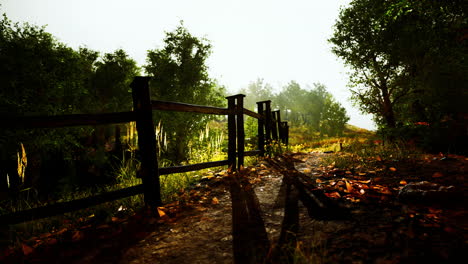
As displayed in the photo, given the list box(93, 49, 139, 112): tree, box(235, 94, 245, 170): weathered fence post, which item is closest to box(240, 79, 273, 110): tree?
box(93, 49, 139, 112): tree

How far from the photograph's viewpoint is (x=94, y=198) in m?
2.33

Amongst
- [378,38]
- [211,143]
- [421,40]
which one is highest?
[378,38]

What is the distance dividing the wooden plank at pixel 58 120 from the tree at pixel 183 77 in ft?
50.2

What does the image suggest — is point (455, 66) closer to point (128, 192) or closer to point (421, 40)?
point (421, 40)

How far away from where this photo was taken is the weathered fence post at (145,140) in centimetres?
278

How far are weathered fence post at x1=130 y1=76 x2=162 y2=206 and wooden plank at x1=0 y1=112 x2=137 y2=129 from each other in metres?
0.16

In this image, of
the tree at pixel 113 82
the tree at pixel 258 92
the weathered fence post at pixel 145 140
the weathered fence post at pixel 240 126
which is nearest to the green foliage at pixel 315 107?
the tree at pixel 258 92

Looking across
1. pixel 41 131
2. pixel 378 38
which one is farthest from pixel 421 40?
pixel 41 131

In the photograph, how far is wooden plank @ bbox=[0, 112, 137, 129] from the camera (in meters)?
1.96

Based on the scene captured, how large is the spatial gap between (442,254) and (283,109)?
68.0 m

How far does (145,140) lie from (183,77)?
17.6 meters

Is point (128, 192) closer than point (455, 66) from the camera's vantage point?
Yes

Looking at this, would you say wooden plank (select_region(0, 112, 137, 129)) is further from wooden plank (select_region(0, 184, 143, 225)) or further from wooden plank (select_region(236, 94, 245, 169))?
wooden plank (select_region(236, 94, 245, 169))

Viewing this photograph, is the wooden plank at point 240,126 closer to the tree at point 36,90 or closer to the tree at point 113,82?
the tree at point 36,90
